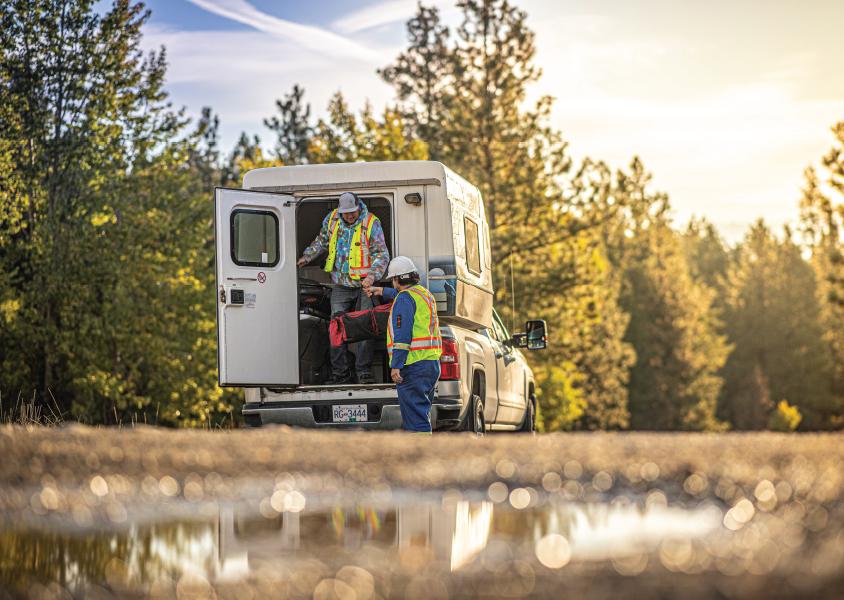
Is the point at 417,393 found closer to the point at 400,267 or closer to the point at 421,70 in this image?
the point at 400,267

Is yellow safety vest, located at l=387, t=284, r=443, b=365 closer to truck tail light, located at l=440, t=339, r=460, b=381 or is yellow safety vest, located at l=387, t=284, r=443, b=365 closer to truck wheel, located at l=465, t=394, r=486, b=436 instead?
truck tail light, located at l=440, t=339, r=460, b=381

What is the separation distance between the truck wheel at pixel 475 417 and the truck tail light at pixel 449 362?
0.57 m

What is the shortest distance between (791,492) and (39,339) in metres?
24.8

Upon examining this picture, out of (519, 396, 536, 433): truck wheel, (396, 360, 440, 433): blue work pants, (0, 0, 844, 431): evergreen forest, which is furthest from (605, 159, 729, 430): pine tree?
(396, 360, 440, 433): blue work pants

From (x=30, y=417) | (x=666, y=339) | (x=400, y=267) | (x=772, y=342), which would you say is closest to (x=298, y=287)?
(x=400, y=267)

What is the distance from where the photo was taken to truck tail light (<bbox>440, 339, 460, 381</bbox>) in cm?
1141

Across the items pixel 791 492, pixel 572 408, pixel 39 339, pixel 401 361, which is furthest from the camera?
pixel 572 408

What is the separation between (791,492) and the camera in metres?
4.67

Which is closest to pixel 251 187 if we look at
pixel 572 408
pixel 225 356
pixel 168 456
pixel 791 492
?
pixel 225 356

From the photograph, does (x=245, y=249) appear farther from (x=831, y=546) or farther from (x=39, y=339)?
(x=39, y=339)

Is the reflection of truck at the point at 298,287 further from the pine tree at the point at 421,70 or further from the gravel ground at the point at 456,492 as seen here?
the pine tree at the point at 421,70

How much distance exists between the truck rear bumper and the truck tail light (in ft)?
0.38

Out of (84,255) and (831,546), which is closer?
(831,546)

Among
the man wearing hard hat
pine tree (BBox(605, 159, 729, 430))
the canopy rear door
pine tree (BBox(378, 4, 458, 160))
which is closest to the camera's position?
the man wearing hard hat
